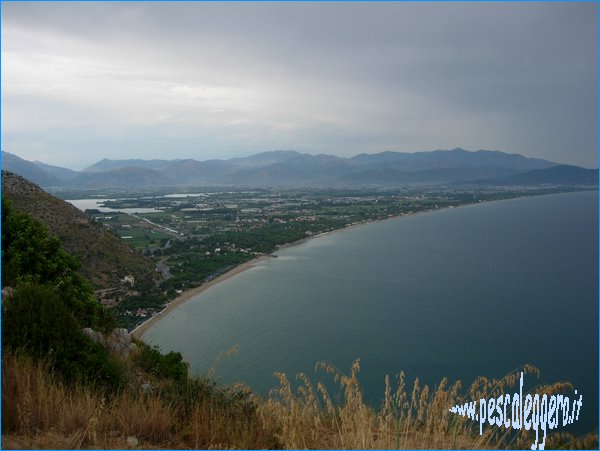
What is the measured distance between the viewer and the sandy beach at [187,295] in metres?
14.3

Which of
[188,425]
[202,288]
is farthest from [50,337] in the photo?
[202,288]

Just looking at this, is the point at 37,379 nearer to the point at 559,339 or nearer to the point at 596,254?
Result: the point at 559,339

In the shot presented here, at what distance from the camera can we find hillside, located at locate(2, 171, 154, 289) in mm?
16469

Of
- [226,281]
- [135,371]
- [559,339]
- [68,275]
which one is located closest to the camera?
[135,371]

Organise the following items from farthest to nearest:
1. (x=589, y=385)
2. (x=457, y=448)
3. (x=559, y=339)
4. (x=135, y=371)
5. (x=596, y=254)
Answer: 1. (x=596, y=254)
2. (x=559, y=339)
3. (x=589, y=385)
4. (x=135, y=371)
5. (x=457, y=448)

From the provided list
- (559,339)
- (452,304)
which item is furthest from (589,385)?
(452,304)

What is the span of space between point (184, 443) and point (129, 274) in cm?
1740

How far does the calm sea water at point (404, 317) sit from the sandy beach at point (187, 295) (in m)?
0.35

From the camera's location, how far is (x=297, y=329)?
14.4m

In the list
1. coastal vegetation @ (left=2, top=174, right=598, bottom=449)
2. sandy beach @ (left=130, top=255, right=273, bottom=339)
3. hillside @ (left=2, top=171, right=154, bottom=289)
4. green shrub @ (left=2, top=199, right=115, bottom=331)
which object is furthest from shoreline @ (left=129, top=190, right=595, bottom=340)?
coastal vegetation @ (left=2, top=174, right=598, bottom=449)

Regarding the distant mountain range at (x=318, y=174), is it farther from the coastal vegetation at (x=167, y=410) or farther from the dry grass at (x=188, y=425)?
the dry grass at (x=188, y=425)

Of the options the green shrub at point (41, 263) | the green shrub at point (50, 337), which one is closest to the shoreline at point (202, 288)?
the green shrub at point (41, 263)

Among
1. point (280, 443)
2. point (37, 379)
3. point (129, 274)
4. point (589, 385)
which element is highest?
point (37, 379)

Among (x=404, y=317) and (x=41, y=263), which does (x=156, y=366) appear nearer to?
(x=41, y=263)
